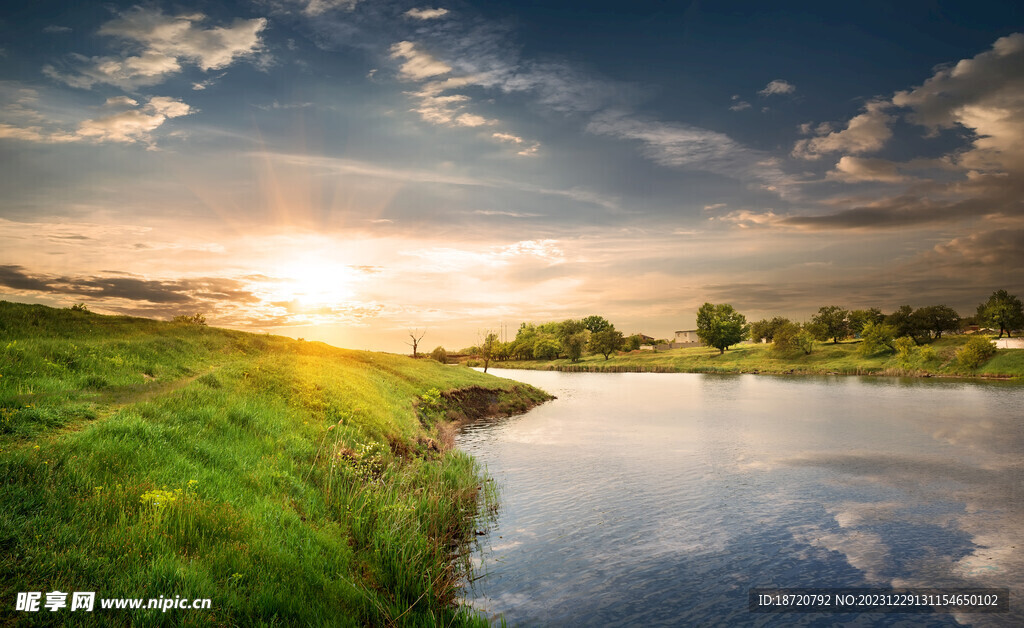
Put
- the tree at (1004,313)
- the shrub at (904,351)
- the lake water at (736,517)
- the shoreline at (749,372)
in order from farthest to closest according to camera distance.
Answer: the tree at (1004,313) < the shrub at (904,351) < the shoreline at (749,372) < the lake water at (736,517)

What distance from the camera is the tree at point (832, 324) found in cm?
13825

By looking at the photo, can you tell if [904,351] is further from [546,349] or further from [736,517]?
[546,349]

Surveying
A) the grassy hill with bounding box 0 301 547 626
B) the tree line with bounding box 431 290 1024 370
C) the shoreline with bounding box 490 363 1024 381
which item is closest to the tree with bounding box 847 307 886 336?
the tree line with bounding box 431 290 1024 370

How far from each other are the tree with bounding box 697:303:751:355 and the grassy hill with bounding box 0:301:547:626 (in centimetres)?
13946

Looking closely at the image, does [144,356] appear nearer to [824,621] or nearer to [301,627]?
[301,627]

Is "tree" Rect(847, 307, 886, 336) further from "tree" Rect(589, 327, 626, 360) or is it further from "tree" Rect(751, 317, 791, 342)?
"tree" Rect(589, 327, 626, 360)

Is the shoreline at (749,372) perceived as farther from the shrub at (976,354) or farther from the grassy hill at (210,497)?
the grassy hill at (210,497)

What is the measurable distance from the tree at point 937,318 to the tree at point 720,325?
42.2 meters

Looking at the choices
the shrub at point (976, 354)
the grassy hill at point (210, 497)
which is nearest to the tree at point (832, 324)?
the shrub at point (976, 354)

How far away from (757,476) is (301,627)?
22680 mm

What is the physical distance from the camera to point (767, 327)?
14900 cm

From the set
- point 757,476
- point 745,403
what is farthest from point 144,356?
point 745,403

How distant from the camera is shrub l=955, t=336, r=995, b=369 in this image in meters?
89.3

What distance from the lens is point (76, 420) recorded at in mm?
14148
